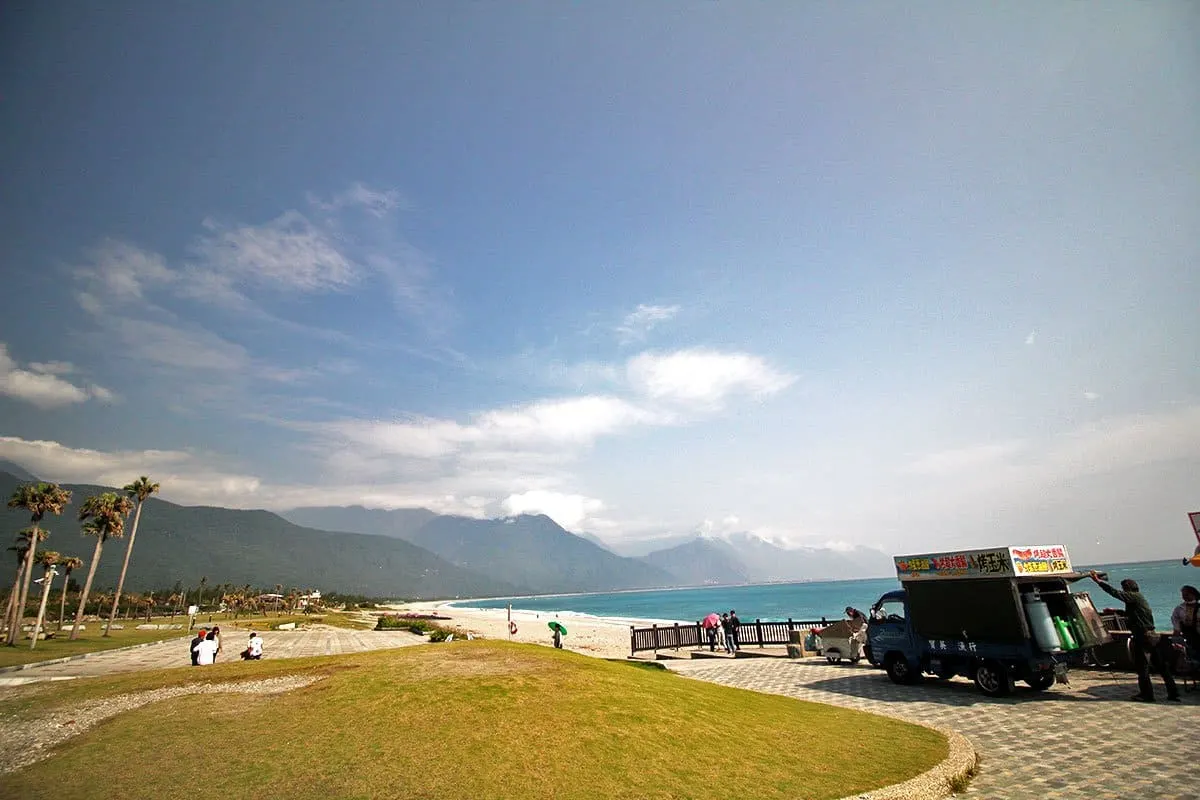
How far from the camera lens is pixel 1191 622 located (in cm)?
1441

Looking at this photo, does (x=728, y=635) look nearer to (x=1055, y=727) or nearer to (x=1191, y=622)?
(x=1055, y=727)

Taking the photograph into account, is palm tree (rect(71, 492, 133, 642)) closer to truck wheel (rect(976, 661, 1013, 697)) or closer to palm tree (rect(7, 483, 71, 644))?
palm tree (rect(7, 483, 71, 644))

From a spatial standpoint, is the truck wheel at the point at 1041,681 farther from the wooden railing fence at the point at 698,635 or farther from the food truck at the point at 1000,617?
the wooden railing fence at the point at 698,635

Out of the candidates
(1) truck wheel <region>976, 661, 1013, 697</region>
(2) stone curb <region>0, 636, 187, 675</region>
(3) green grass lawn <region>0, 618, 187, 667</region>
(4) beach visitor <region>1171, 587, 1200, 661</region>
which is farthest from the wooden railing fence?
(3) green grass lawn <region>0, 618, 187, 667</region>

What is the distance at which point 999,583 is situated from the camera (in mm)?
15797

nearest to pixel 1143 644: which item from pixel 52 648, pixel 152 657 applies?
pixel 152 657

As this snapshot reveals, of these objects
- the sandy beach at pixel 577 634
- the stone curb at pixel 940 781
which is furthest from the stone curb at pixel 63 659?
the stone curb at pixel 940 781

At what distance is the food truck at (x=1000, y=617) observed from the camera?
1531 centimetres

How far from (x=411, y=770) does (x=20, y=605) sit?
56.8m

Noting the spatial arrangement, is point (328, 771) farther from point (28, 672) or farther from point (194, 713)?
point (28, 672)

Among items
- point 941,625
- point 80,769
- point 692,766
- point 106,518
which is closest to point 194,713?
point 80,769

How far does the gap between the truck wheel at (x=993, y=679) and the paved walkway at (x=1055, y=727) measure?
305 millimetres

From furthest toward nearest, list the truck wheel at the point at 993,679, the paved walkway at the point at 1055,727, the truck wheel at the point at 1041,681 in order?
the truck wheel at the point at 1041,681
the truck wheel at the point at 993,679
the paved walkway at the point at 1055,727

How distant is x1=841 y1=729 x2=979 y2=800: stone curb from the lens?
26.2 ft
